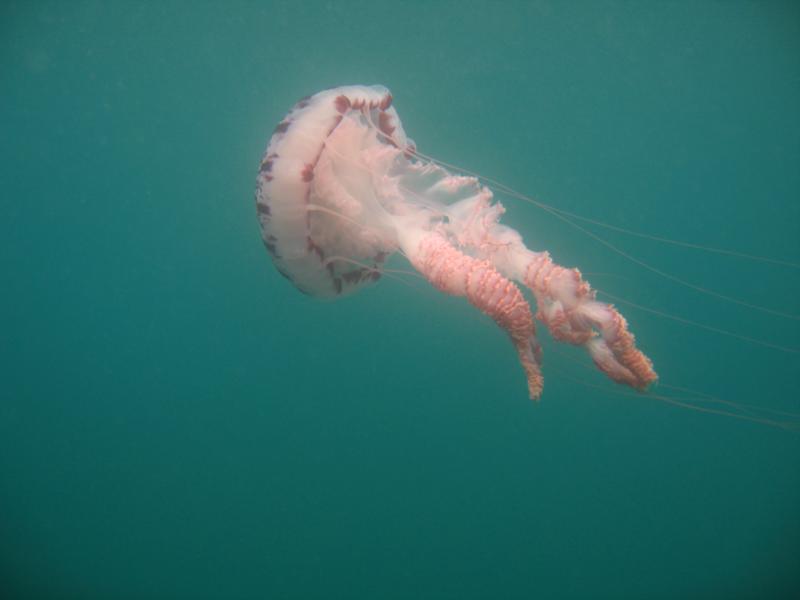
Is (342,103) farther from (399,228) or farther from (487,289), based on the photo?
(487,289)

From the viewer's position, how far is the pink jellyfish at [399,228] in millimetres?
2459

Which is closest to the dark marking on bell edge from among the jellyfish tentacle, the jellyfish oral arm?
the jellyfish tentacle

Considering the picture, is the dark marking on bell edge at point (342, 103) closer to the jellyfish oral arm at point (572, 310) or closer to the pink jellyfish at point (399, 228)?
the pink jellyfish at point (399, 228)

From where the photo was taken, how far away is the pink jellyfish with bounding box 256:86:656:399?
246cm

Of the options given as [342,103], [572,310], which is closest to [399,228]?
[342,103]

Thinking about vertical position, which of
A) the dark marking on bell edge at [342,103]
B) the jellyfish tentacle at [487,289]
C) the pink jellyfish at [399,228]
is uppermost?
the dark marking on bell edge at [342,103]

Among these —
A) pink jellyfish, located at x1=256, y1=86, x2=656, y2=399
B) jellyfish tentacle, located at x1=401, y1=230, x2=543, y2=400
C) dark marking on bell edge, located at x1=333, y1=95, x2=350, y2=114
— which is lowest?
jellyfish tentacle, located at x1=401, y1=230, x2=543, y2=400

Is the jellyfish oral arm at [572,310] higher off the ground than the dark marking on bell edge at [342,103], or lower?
lower

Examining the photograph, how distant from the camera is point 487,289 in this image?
2373 mm

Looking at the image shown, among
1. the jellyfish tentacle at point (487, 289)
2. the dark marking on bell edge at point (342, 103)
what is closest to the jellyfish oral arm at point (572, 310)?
the jellyfish tentacle at point (487, 289)

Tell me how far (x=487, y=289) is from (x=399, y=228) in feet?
2.75

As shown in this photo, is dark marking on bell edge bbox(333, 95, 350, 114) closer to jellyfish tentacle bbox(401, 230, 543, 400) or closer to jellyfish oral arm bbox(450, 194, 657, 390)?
jellyfish tentacle bbox(401, 230, 543, 400)

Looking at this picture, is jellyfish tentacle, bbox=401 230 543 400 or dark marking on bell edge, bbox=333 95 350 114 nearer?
jellyfish tentacle, bbox=401 230 543 400

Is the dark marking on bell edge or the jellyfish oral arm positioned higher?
the dark marking on bell edge
